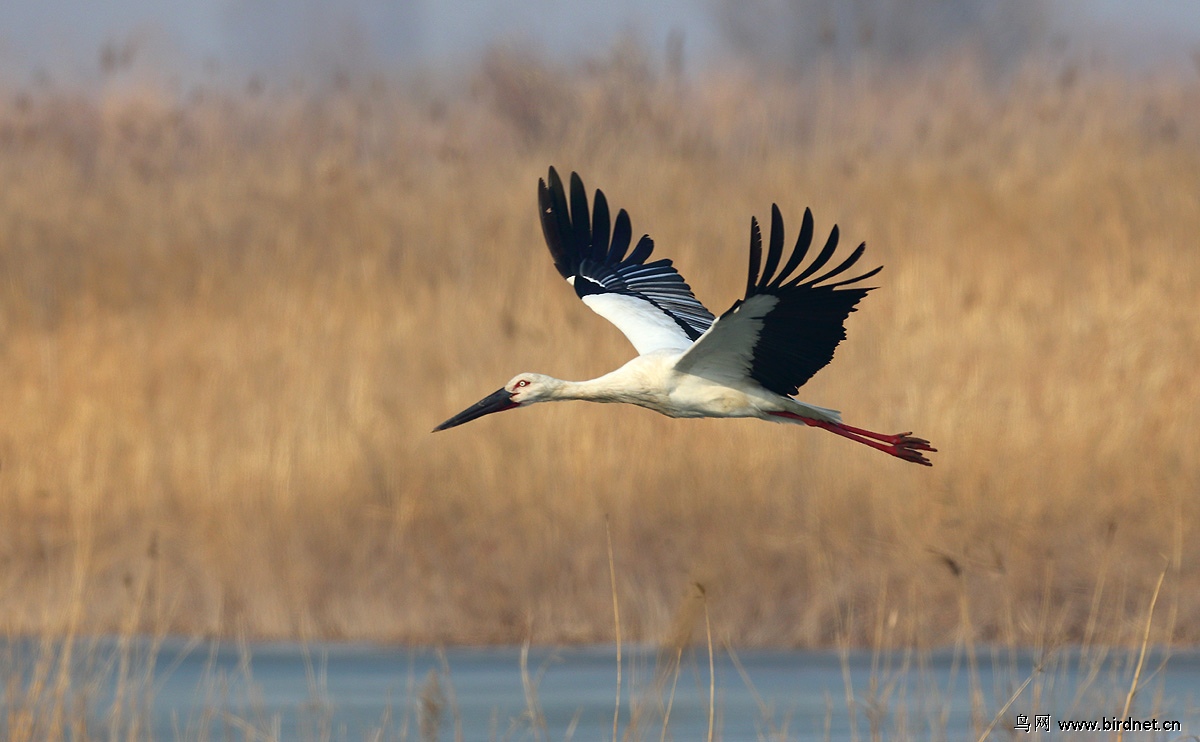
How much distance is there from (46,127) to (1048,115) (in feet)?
30.8

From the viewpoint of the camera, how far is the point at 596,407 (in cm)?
977

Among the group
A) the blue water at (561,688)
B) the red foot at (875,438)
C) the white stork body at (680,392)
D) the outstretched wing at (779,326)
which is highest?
the outstretched wing at (779,326)

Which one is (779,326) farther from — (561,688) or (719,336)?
(561,688)

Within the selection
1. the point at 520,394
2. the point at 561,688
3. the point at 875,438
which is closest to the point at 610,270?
the point at 520,394

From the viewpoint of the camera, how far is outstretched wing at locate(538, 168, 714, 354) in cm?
684

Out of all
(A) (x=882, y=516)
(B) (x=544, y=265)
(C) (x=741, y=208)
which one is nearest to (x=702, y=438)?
(A) (x=882, y=516)

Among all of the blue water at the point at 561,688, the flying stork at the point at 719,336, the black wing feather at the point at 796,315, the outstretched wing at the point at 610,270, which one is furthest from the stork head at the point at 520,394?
the blue water at the point at 561,688

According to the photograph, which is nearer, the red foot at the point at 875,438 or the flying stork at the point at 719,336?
the flying stork at the point at 719,336

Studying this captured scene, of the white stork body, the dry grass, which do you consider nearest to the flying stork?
the white stork body

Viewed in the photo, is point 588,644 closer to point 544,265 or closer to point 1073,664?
point 1073,664

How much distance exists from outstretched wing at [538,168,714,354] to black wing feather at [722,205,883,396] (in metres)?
0.92

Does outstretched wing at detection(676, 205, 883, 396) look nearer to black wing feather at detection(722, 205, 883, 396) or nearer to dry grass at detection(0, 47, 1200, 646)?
black wing feather at detection(722, 205, 883, 396)

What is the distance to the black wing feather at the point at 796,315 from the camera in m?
5.12

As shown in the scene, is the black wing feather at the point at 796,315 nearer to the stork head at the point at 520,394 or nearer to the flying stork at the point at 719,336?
the flying stork at the point at 719,336
